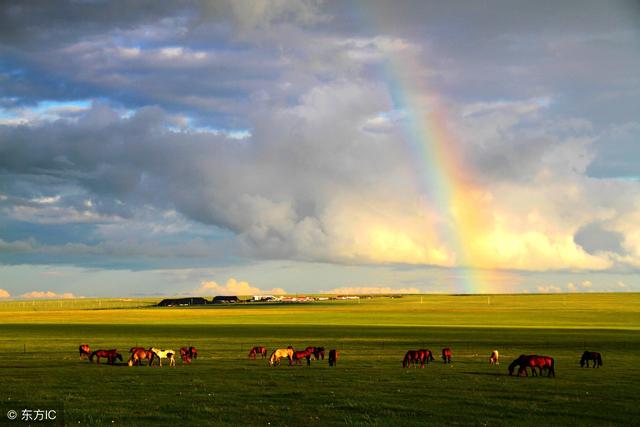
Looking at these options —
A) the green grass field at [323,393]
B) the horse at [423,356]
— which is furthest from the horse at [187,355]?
the horse at [423,356]

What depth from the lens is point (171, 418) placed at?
2138 cm

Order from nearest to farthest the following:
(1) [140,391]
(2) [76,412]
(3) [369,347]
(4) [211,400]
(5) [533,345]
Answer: (2) [76,412] → (4) [211,400] → (1) [140,391] → (3) [369,347] → (5) [533,345]

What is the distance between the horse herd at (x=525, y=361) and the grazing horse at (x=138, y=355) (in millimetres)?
15917

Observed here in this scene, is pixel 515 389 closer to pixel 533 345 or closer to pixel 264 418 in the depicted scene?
pixel 264 418

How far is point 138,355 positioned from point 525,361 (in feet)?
74.7

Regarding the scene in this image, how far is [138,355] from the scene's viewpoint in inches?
1614

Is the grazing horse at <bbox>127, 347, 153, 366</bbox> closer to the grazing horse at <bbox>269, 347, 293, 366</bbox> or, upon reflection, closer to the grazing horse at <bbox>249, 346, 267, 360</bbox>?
the grazing horse at <bbox>249, 346, 267, 360</bbox>

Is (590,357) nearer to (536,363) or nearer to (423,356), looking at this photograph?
(536,363)

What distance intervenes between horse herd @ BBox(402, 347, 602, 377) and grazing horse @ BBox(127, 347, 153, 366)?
15.9 metres

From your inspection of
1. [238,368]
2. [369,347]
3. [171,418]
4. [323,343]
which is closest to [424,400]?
[171,418]

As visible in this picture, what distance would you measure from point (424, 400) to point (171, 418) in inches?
374

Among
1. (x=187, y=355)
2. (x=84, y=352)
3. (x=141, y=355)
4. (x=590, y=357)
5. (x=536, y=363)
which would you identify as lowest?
(x=84, y=352)

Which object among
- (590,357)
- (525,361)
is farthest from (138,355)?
(590,357)

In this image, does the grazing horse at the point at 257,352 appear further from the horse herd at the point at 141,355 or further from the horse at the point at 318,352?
the horse herd at the point at 141,355
